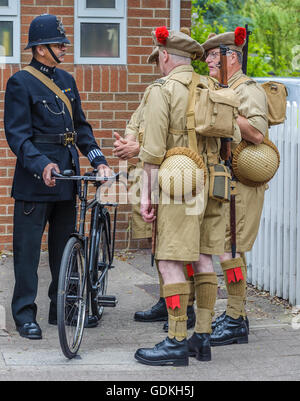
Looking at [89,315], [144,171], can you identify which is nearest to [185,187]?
[144,171]

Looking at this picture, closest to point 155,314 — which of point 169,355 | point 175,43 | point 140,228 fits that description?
point 140,228

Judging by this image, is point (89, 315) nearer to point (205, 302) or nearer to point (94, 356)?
point (94, 356)

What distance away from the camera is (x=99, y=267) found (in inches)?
255

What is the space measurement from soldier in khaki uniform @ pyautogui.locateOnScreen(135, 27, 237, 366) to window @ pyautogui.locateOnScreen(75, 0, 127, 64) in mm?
3339

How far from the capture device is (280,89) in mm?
6125

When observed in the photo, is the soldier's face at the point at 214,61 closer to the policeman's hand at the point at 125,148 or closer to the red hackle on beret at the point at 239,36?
the red hackle on beret at the point at 239,36

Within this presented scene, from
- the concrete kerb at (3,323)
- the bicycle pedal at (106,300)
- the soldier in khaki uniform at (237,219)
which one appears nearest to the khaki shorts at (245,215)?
the soldier in khaki uniform at (237,219)

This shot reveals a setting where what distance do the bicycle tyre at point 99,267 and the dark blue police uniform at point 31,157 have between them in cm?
39

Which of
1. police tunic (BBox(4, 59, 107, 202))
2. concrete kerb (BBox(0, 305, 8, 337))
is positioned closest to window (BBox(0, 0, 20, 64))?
police tunic (BBox(4, 59, 107, 202))

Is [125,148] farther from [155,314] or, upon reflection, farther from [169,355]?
[169,355]

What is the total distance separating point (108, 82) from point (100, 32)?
0.53 metres

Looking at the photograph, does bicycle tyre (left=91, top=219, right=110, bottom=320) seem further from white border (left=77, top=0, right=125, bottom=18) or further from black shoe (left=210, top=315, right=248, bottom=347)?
white border (left=77, top=0, right=125, bottom=18)

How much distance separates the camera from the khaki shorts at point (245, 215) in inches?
238

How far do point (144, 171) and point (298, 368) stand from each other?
5.24 ft
